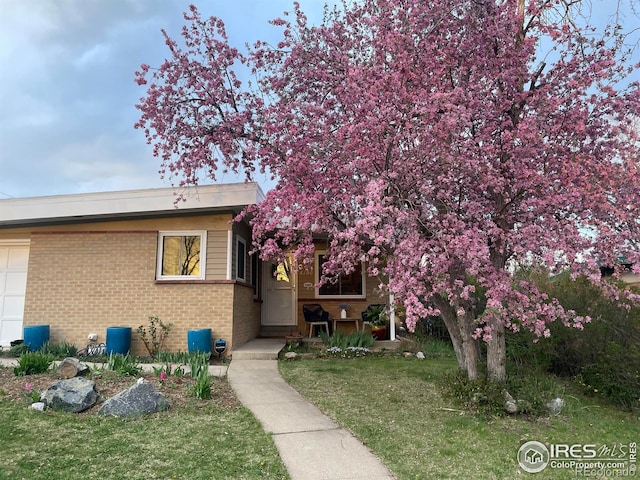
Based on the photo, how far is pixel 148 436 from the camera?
4273 mm

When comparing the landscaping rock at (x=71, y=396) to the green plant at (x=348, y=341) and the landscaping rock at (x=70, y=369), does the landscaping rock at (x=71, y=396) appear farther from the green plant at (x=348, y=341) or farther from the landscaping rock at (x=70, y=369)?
the green plant at (x=348, y=341)

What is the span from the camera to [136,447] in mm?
3980

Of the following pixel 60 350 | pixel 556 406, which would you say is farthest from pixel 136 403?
pixel 556 406

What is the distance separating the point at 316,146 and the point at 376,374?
4.19 m

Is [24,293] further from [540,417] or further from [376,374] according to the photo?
[540,417]

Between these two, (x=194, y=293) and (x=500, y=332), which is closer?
(x=500, y=332)

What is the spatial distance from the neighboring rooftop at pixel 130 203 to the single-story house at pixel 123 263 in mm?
20

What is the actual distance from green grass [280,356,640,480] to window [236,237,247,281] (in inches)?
129

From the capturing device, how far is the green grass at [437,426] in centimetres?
379

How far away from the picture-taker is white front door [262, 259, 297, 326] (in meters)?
12.2

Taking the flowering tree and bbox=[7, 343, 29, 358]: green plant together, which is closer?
the flowering tree

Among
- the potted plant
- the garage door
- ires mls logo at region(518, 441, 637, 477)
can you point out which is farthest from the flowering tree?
the garage door

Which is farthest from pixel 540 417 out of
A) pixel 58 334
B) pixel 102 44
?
pixel 102 44

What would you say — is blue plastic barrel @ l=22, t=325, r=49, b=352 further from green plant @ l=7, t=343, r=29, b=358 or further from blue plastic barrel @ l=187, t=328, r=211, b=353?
blue plastic barrel @ l=187, t=328, r=211, b=353
